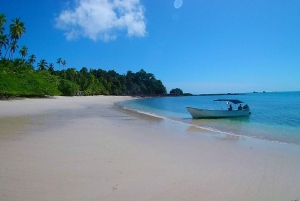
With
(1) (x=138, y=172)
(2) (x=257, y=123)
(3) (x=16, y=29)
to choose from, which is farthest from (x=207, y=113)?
(3) (x=16, y=29)

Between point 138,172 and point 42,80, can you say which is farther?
point 42,80

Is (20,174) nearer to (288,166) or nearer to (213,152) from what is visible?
(213,152)

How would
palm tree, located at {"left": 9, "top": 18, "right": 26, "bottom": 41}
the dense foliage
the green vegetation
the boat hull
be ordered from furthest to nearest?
1. the dense foliage
2. palm tree, located at {"left": 9, "top": 18, "right": 26, "bottom": 41}
3. the green vegetation
4. the boat hull

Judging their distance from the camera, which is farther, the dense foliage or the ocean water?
the dense foliage

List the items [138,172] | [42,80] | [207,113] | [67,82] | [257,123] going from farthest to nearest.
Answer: [67,82], [42,80], [207,113], [257,123], [138,172]

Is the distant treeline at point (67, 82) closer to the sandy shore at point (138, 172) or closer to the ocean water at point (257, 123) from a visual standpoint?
the ocean water at point (257, 123)

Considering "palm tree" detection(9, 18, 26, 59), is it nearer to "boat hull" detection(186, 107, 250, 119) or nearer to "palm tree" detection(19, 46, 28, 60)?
"palm tree" detection(19, 46, 28, 60)

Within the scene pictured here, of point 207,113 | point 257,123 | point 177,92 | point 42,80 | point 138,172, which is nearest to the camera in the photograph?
point 138,172

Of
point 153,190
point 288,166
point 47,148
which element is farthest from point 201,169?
point 47,148

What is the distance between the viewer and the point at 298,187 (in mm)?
4941

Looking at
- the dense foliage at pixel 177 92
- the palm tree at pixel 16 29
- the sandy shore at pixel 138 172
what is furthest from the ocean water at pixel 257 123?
the dense foliage at pixel 177 92

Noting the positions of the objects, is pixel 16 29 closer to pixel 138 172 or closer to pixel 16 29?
pixel 16 29

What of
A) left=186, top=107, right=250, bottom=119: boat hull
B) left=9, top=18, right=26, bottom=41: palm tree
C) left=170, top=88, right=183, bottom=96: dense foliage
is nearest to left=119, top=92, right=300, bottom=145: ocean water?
left=186, top=107, right=250, bottom=119: boat hull

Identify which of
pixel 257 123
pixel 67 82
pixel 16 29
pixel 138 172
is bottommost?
pixel 257 123
